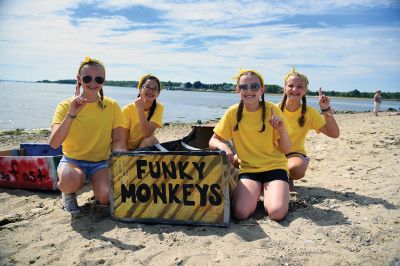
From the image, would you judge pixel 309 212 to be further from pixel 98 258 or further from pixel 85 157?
pixel 85 157

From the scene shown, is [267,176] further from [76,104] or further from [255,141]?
[76,104]

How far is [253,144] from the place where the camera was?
4281 mm

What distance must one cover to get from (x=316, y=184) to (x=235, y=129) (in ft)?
6.21

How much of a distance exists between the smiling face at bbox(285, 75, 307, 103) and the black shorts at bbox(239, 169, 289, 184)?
4.08 feet

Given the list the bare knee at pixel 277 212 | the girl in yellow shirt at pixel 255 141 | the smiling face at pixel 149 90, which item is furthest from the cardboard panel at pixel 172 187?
the smiling face at pixel 149 90

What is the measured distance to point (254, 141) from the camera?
4.28 metres

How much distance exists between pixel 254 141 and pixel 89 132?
2076 mm

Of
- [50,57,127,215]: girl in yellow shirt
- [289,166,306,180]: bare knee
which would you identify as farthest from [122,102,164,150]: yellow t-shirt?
[289,166,306,180]: bare knee

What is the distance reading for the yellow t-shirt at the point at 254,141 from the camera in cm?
425

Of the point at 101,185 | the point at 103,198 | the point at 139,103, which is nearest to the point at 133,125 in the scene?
the point at 139,103

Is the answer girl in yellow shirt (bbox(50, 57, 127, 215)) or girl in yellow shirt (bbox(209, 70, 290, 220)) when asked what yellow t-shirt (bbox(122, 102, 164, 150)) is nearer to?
girl in yellow shirt (bbox(50, 57, 127, 215))

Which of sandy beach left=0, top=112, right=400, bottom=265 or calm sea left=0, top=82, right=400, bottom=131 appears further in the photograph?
calm sea left=0, top=82, right=400, bottom=131

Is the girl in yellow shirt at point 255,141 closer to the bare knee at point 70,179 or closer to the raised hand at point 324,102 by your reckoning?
the raised hand at point 324,102

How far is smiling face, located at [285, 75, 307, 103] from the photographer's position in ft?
15.8
